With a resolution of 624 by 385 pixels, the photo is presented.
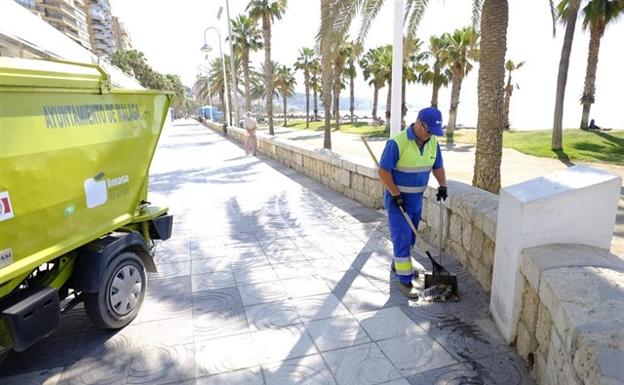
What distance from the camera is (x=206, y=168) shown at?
12414 mm

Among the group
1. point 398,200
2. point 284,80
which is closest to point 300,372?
point 398,200

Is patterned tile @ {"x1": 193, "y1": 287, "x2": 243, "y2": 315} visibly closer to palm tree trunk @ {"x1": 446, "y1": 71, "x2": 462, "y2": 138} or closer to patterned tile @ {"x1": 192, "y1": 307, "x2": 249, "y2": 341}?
patterned tile @ {"x1": 192, "y1": 307, "x2": 249, "y2": 341}

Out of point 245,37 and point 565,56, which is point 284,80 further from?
point 565,56

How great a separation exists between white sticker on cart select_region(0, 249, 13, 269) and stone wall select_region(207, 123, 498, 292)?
142 inches

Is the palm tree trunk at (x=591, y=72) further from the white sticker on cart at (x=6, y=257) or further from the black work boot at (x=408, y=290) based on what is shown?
the white sticker on cart at (x=6, y=257)

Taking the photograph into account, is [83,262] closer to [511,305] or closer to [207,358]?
[207,358]

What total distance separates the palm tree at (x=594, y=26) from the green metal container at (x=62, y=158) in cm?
2600

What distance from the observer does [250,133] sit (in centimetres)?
1534

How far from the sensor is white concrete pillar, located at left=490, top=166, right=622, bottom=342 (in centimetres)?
271

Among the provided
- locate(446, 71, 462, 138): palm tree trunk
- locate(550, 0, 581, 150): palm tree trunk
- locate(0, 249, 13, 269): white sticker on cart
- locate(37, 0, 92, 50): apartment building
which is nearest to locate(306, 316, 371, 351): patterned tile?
locate(0, 249, 13, 269): white sticker on cart

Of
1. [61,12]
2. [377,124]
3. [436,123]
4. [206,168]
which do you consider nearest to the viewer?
[436,123]

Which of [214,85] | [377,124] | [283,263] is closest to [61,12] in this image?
[214,85]

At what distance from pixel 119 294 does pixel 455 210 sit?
3472mm

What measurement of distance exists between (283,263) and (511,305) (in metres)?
2.54
